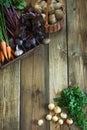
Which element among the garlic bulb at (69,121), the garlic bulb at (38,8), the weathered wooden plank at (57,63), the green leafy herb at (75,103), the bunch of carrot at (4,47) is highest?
the garlic bulb at (38,8)

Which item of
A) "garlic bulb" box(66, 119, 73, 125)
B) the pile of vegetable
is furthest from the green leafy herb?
the pile of vegetable

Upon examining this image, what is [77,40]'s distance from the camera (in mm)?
1846

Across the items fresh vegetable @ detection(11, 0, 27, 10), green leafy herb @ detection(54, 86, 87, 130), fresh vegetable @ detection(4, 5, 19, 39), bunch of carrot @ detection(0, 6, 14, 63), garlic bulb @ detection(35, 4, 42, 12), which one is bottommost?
green leafy herb @ detection(54, 86, 87, 130)

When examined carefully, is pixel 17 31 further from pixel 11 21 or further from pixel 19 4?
pixel 19 4

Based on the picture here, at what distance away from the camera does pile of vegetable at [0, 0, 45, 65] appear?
1741 mm

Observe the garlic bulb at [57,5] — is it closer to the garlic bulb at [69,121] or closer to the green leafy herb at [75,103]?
the green leafy herb at [75,103]

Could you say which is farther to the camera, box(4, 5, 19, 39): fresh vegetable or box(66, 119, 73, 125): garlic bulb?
box(4, 5, 19, 39): fresh vegetable

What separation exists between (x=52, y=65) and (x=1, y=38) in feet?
1.02

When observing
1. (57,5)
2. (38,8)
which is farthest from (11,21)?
(57,5)

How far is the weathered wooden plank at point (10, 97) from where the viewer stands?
169 centimetres

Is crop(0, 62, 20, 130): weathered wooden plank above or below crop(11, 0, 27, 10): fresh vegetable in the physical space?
below

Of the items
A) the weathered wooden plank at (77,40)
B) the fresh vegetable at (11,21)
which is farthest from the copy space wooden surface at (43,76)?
the fresh vegetable at (11,21)

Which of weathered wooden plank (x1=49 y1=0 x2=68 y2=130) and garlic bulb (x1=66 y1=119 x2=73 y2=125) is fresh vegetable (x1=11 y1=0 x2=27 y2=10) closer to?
weathered wooden plank (x1=49 y1=0 x2=68 y2=130)

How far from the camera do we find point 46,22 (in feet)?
5.90
